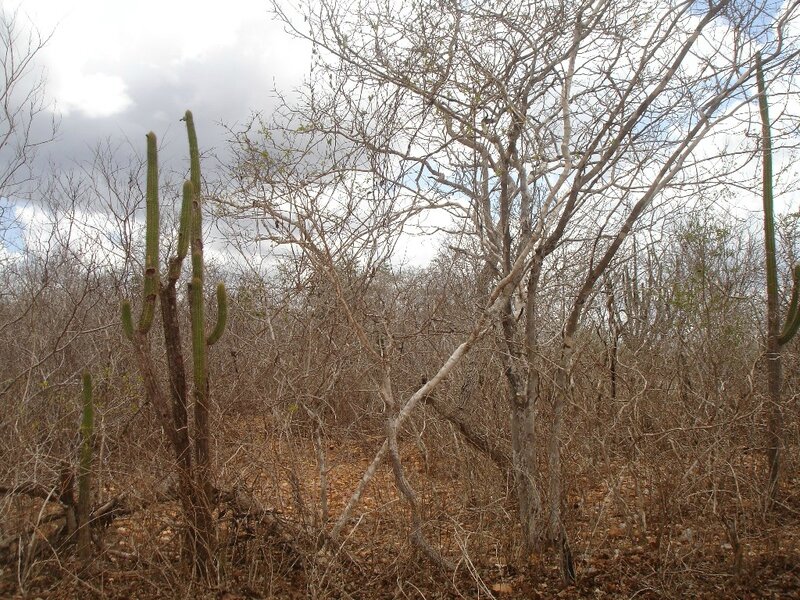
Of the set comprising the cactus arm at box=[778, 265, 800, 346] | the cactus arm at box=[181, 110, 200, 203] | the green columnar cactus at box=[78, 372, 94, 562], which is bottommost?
the green columnar cactus at box=[78, 372, 94, 562]

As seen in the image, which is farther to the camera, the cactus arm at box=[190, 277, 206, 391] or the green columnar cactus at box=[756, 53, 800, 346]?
the green columnar cactus at box=[756, 53, 800, 346]

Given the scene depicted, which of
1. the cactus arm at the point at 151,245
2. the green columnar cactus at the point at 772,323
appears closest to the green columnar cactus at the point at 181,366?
the cactus arm at the point at 151,245

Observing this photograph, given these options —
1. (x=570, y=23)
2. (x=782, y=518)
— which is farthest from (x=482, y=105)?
(x=782, y=518)

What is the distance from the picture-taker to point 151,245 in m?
3.59

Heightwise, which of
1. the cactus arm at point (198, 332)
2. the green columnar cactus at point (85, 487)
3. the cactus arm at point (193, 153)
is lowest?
the green columnar cactus at point (85, 487)

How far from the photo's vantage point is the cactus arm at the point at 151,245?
3518mm

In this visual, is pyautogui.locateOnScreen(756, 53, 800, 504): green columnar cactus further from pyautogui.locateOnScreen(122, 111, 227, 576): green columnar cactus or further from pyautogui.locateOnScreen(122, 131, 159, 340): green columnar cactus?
pyautogui.locateOnScreen(122, 131, 159, 340): green columnar cactus

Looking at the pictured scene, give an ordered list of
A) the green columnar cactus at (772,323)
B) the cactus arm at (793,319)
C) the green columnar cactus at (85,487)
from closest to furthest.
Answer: the green columnar cactus at (85,487) < the green columnar cactus at (772,323) < the cactus arm at (793,319)

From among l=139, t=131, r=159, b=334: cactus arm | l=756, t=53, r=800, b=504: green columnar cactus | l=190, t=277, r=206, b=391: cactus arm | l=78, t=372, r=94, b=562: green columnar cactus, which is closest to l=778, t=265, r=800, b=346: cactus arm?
l=756, t=53, r=800, b=504: green columnar cactus

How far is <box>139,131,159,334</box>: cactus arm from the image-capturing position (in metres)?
3.52

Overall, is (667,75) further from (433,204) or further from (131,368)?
(131,368)

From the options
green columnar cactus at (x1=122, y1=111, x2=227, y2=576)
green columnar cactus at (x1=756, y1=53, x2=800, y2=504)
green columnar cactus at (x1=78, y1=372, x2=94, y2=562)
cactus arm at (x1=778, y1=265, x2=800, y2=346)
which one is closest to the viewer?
green columnar cactus at (x1=122, y1=111, x2=227, y2=576)

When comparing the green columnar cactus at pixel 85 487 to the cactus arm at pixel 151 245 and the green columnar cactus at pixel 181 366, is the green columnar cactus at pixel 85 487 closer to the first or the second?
the green columnar cactus at pixel 181 366

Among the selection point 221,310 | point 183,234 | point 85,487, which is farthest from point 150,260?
point 85,487
